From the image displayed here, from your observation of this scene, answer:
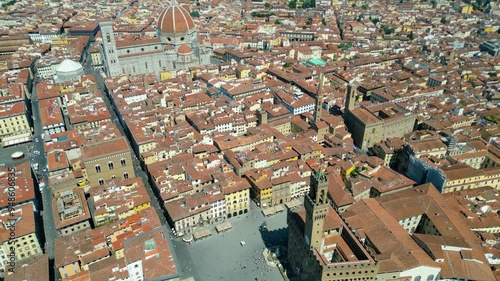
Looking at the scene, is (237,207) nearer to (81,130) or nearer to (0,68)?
(81,130)

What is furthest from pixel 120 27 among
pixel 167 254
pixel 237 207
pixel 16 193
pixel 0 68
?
pixel 167 254

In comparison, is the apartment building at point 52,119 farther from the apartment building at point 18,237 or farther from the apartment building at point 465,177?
the apartment building at point 465,177

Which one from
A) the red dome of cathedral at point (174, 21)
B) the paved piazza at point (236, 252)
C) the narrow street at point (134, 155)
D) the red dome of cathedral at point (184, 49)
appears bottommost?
the paved piazza at point (236, 252)

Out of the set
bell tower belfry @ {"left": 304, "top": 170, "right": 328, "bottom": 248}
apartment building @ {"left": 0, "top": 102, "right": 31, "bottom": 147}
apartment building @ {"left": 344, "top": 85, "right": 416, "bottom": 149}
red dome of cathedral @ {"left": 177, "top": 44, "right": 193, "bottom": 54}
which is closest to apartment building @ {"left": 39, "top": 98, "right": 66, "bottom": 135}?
apartment building @ {"left": 0, "top": 102, "right": 31, "bottom": 147}

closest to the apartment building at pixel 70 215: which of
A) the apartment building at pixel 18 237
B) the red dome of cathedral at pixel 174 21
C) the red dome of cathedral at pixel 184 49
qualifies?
the apartment building at pixel 18 237

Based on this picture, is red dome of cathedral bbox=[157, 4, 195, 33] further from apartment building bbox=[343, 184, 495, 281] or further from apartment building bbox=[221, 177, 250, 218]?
apartment building bbox=[343, 184, 495, 281]

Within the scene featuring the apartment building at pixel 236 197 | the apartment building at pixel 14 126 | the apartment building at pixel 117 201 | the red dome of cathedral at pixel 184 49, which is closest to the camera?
the apartment building at pixel 117 201
